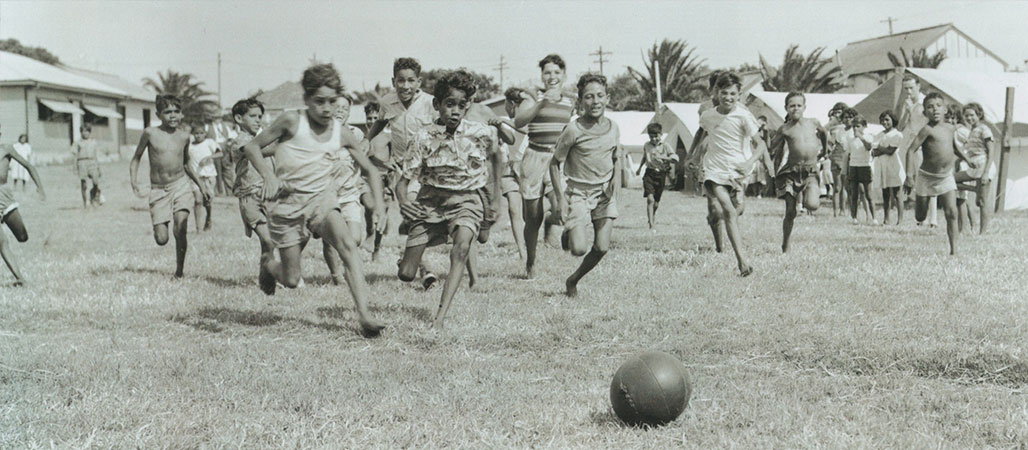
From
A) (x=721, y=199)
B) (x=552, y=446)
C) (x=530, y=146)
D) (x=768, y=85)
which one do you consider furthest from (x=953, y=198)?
(x=768, y=85)

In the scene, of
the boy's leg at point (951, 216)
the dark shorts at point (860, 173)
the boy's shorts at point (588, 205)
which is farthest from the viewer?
the dark shorts at point (860, 173)

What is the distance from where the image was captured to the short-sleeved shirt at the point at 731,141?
10.0 m

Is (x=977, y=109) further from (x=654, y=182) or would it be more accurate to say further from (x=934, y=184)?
(x=654, y=182)

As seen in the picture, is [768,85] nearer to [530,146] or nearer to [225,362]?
[530,146]

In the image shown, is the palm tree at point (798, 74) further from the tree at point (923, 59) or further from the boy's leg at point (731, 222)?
the boy's leg at point (731, 222)

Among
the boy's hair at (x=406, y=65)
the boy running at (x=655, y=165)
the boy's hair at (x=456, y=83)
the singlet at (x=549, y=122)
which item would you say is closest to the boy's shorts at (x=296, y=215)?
the boy's hair at (x=456, y=83)

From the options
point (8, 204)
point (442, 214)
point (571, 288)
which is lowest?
point (571, 288)

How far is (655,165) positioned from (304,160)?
9731mm

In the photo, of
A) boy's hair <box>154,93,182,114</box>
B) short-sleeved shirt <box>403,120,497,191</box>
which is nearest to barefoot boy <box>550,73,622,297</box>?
short-sleeved shirt <box>403,120,497,191</box>

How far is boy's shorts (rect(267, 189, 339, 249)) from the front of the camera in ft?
22.0

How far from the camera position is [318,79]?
6.54 metres

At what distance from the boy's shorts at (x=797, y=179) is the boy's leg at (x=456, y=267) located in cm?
573

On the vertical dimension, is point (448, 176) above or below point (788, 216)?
above

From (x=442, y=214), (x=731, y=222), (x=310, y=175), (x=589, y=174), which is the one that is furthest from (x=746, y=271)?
(x=310, y=175)
